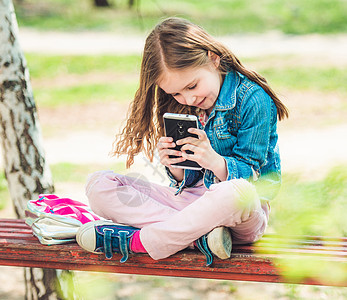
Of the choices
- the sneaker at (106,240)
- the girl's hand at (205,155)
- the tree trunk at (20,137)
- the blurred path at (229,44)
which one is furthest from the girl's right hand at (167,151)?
the blurred path at (229,44)

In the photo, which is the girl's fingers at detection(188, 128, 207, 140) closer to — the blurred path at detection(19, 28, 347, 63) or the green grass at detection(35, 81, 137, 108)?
the green grass at detection(35, 81, 137, 108)

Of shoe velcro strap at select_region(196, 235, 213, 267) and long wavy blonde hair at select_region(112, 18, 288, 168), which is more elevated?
long wavy blonde hair at select_region(112, 18, 288, 168)

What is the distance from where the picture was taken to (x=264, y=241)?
230 cm

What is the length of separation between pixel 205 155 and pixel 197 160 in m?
0.04

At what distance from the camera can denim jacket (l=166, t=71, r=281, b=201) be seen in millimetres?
2303

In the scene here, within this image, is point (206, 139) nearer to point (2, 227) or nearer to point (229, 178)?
point (229, 178)

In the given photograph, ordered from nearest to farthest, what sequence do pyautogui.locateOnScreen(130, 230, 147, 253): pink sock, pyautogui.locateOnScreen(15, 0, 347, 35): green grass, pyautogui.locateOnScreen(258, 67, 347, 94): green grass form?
pyautogui.locateOnScreen(130, 230, 147, 253): pink sock → pyautogui.locateOnScreen(258, 67, 347, 94): green grass → pyautogui.locateOnScreen(15, 0, 347, 35): green grass

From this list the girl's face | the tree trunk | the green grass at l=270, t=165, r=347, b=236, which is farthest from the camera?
the tree trunk

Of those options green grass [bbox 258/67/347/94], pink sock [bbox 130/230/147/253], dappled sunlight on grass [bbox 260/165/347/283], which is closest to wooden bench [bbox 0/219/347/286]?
pink sock [bbox 130/230/147/253]

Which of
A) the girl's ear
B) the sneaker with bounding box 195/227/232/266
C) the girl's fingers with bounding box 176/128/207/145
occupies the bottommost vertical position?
the sneaker with bounding box 195/227/232/266

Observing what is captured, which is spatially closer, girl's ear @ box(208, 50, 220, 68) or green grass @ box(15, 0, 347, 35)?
girl's ear @ box(208, 50, 220, 68)

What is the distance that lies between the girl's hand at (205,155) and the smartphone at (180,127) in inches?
1.6

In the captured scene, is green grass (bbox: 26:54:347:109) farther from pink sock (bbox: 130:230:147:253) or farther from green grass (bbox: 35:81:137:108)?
pink sock (bbox: 130:230:147:253)

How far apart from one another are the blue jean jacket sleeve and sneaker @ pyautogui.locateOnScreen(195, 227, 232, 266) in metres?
0.27
